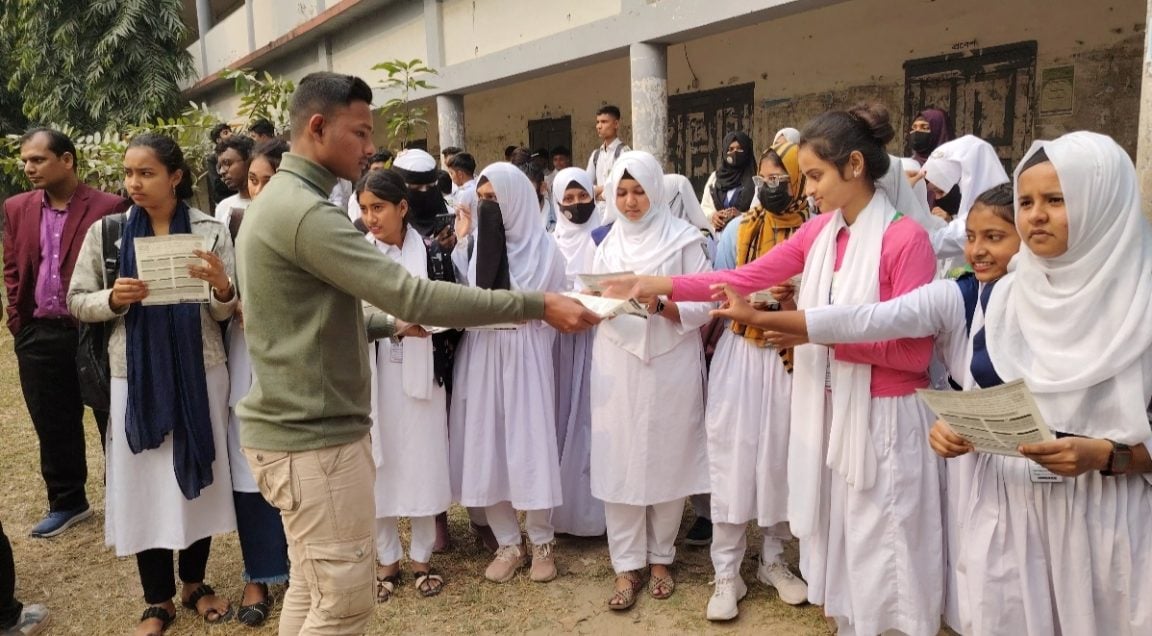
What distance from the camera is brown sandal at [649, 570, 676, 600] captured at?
358 cm

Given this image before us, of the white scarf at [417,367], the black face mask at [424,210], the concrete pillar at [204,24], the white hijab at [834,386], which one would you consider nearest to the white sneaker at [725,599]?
the white hijab at [834,386]

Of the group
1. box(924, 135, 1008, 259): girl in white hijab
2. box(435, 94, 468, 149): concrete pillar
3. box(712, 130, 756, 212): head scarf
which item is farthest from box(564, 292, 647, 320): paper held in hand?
box(435, 94, 468, 149): concrete pillar

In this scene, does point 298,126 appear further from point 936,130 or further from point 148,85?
point 148,85

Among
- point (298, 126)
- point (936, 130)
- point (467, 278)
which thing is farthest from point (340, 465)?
point (936, 130)

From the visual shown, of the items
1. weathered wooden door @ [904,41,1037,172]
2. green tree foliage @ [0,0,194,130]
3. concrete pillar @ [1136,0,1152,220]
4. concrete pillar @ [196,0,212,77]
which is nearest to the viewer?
concrete pillar @ [1136,0,1152,220]

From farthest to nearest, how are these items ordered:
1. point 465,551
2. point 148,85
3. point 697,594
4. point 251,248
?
point 148,85, point 465,551, point 697,594, point 251,248

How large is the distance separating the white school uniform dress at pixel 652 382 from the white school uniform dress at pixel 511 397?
0.35 metres

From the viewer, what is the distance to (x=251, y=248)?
221 centimetres

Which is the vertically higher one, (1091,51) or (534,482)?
(1091,51)

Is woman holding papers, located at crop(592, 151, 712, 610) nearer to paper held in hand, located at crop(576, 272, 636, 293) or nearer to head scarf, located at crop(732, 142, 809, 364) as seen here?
head scarf, located at crop(732, 142, 809, 364)

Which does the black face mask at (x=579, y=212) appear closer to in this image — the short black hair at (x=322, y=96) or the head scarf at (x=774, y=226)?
the head scarf at (x=774, y=226)

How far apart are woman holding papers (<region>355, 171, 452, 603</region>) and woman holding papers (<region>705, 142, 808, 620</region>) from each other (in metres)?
1.24

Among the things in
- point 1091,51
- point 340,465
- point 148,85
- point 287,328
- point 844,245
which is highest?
point 148,85

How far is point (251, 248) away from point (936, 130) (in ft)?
17.3
